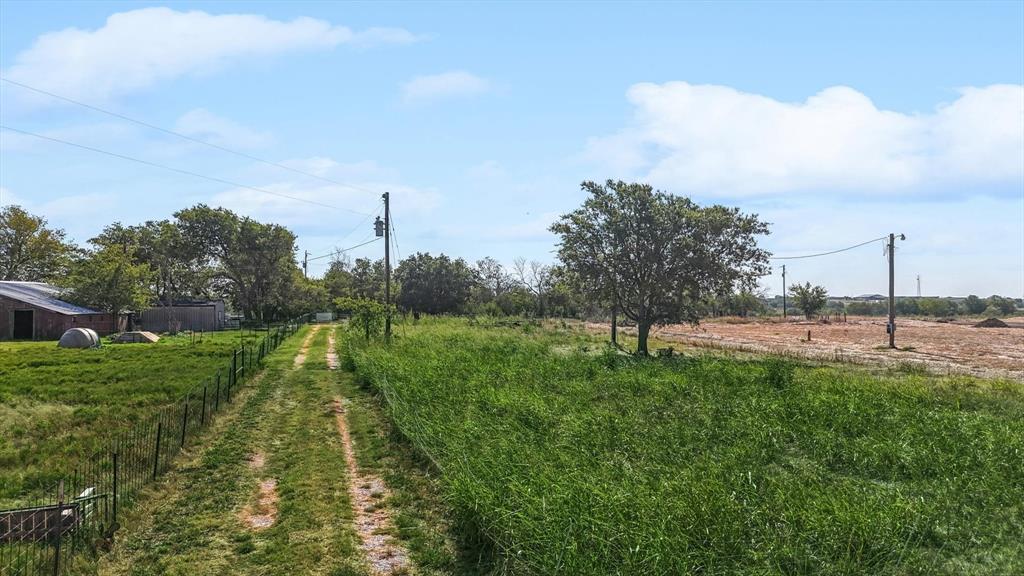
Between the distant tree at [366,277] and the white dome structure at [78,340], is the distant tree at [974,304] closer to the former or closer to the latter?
the distant tree at [366,277]

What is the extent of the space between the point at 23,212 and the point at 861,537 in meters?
79.5

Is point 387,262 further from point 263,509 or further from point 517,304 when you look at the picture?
point 517,304

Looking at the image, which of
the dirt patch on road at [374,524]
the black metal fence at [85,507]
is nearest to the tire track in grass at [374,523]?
the dirt patch on road at [374,524]

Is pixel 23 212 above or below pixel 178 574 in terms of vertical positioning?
above

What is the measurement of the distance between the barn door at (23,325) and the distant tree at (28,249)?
83.3 ft

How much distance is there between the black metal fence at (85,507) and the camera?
6277 mm

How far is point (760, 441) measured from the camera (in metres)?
9.64

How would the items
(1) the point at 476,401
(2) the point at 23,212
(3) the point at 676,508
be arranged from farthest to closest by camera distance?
(2) the point at 23,212 < (1) the point at 476,401 < (3) the point at 676,508

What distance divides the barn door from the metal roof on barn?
925 millimetres

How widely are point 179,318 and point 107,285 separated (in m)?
9.60

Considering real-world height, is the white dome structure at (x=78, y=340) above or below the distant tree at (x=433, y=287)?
below

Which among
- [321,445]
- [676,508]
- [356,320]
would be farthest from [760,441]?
[356,320]

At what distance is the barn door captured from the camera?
3884cm

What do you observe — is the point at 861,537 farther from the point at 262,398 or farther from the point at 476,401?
the point at 262,398
